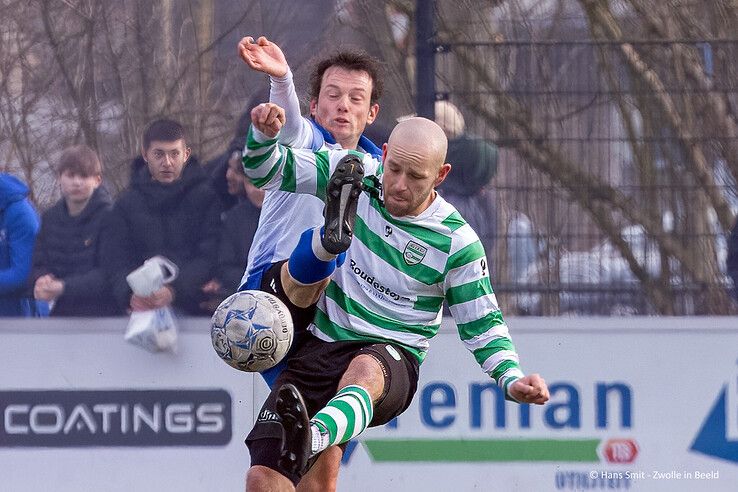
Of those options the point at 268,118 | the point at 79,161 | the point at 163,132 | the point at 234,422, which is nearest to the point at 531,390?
the point at 268,118

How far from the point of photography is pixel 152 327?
7227mm

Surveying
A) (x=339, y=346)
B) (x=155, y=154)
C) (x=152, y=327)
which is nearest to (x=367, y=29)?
(x=155, y=154)

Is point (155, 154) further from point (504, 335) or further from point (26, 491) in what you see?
point (504, 335)

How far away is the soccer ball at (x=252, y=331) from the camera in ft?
16.4

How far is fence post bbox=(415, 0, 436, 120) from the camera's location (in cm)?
720

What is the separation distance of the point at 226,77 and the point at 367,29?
2.40ft

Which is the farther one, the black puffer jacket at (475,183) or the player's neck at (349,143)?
the black puffer jacket at (475,183)

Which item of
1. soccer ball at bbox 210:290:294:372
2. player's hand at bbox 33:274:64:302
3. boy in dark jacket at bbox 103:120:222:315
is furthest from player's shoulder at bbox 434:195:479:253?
player's hand at bbox 33:274:64:302

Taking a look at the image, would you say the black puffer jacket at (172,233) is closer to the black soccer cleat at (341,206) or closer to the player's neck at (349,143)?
the player's neck at (349,143)

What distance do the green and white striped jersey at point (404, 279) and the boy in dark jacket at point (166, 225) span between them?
213cm

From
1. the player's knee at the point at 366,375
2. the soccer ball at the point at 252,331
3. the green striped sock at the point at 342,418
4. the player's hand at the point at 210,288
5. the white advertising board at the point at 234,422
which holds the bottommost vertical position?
the white advertising board at the point at 234,422

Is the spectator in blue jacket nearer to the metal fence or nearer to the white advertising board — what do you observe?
the white advertising board

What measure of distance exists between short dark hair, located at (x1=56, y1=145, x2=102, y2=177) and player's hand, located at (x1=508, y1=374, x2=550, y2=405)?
10.0 ft

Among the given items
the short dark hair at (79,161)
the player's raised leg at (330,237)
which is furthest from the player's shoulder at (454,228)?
the short dark hair at (79,161)
